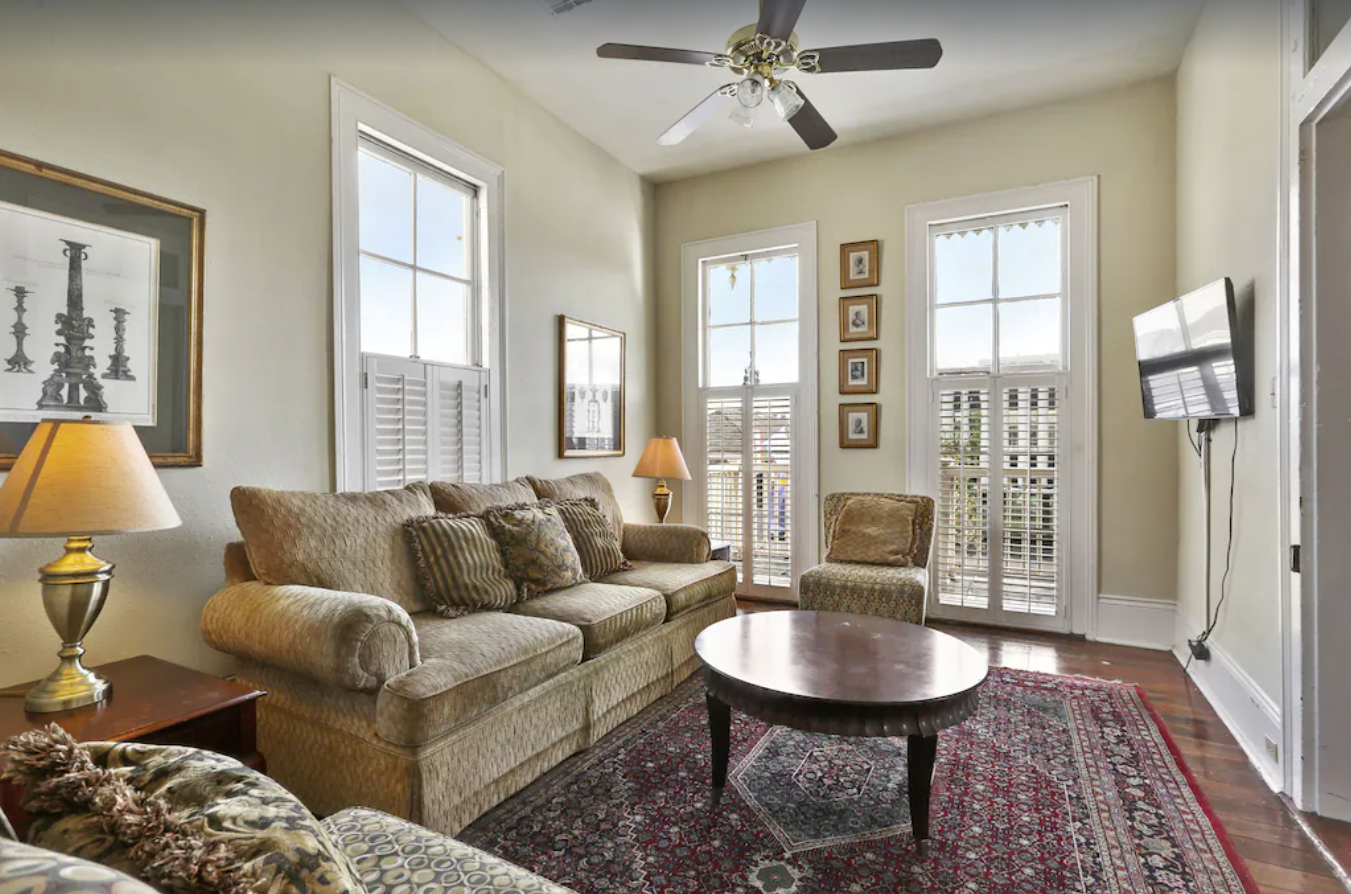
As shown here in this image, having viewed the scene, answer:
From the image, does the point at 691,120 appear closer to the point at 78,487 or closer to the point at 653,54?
the point at 653,54

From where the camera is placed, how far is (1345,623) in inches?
78.7

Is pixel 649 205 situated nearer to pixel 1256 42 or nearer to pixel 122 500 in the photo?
pixel 1256 42

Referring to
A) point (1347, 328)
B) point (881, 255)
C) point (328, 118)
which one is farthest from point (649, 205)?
point (1347, 328)

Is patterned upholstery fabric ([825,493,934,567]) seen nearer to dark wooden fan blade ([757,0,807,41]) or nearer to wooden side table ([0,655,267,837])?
dark wooden fan blade ([757,0,807,41])

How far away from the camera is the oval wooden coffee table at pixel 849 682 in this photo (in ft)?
5.91

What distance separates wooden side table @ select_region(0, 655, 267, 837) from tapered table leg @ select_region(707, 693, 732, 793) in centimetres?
128

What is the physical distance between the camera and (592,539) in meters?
3.28

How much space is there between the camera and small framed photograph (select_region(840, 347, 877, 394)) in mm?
4434

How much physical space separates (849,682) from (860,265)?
3.25 m

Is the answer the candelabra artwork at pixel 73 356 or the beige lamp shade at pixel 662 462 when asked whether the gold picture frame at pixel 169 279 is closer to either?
the candelabra artwork at pixel 73 356

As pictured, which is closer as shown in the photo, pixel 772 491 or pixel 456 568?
pixel 456 568

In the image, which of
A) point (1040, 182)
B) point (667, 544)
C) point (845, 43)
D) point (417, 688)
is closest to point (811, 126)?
point (845, 43)

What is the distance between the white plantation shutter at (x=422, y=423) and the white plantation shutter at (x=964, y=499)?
2779 millimetres

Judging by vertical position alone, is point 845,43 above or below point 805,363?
above
